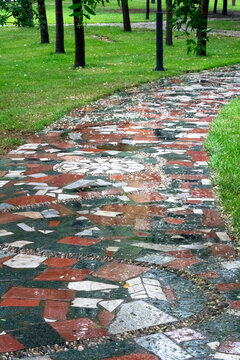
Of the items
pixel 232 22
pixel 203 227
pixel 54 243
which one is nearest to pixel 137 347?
pixel 54 243

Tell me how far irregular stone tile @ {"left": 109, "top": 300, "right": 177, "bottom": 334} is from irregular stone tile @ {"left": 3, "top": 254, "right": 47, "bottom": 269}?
37.2 inches

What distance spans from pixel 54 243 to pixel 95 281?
847 mm

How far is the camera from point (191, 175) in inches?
283

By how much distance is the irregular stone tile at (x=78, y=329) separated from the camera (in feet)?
12.0

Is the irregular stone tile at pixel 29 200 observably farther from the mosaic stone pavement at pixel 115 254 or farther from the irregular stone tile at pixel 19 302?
the irregular stone tile at pixel 19 302

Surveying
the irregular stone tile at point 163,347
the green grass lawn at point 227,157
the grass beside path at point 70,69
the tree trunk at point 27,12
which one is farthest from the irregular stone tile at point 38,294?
the tree trunk at point 27,12

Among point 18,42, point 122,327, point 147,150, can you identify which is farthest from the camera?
point 18,42

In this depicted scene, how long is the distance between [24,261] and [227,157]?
383cm

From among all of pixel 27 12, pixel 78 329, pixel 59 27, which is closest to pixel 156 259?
pixel 78 329

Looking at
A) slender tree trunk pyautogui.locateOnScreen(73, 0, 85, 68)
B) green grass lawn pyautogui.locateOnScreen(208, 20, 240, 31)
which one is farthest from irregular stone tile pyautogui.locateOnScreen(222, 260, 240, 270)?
green grass lawn pyautogui.locateOnScreen(208, 20, 240, 31)

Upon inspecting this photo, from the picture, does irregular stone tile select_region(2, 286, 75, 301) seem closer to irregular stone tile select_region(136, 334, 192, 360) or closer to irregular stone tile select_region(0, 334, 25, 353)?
irregular stone tile select_region(0, 334, 25, 353)

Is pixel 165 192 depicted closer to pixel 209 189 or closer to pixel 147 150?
pixel 209 189

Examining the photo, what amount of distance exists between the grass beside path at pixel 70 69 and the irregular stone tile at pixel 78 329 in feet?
A: 17.9

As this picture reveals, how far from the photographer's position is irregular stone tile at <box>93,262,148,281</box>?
446 centimetres
